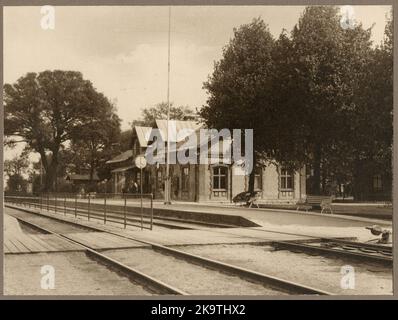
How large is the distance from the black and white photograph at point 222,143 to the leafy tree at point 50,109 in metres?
0.05

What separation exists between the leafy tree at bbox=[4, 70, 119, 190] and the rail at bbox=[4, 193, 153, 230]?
8.32 feet

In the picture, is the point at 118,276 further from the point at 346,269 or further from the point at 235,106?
the point at 235,106

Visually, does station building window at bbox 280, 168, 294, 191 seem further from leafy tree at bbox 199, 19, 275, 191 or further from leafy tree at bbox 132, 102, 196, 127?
leafy tree at bbox 199, 19, 275, 191

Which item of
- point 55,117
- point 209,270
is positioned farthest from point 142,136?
point 209,270

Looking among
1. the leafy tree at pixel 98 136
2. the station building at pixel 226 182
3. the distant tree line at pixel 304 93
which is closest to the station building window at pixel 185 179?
the station building at pixel 226 182

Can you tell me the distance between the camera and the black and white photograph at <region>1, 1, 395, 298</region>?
8.52 meters

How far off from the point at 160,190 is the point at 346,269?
2834 centimetres

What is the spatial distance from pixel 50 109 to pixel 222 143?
5138mm

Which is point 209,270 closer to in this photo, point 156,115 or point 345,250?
point 345,250

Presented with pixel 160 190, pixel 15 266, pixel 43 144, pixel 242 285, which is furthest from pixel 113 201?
pixel 160 190

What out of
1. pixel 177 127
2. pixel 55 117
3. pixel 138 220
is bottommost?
pixel 138 220

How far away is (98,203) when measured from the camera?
746 inches

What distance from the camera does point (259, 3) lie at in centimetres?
816

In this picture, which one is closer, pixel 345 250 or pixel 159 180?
pixel 345 250
